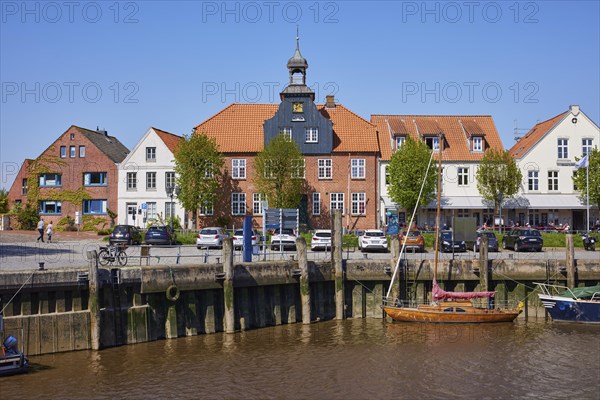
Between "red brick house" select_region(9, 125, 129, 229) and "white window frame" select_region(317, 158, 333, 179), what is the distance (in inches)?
733

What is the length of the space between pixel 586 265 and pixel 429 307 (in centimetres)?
842

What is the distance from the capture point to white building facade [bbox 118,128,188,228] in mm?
61688

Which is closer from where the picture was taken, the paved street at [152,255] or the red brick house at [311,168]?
the paved street at [152,255]

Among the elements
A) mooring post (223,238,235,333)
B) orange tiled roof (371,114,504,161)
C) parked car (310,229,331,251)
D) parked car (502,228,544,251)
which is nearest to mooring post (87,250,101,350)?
mooring post (223,238,235,333)

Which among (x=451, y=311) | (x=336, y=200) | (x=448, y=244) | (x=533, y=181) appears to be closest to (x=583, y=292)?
(x=451, y=311)

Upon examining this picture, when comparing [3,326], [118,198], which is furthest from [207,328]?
[118,198]

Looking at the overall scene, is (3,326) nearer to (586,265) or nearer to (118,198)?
(586,265)

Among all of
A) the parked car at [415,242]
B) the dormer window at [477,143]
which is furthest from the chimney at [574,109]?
the parked car at [415,242]

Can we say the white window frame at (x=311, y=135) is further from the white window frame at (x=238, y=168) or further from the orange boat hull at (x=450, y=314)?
the orange boat hull at (x=450, y=314)

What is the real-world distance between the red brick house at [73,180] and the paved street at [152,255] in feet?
31.6

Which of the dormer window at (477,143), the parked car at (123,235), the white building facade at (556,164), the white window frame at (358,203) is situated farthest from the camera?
the dormer window at (477,143)

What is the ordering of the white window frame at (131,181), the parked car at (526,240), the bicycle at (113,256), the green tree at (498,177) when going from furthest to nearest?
the white window frame at (131,181)
the green tree at (498,177)
the parked car at (526,240)
the bicycle at (113,256)

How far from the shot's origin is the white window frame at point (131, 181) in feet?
204

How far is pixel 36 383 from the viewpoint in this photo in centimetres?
2125
